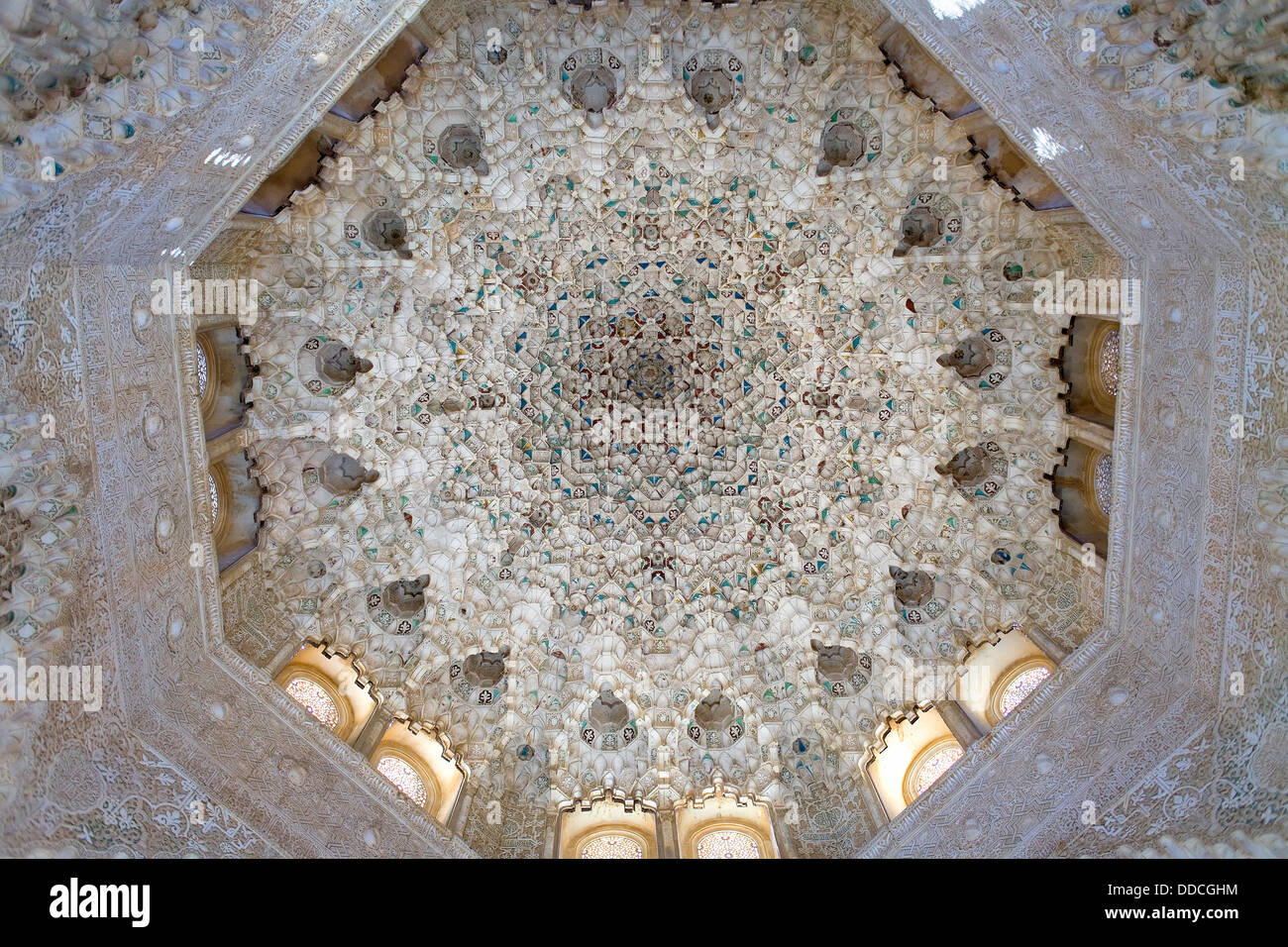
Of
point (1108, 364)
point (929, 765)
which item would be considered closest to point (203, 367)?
point (929, 765)

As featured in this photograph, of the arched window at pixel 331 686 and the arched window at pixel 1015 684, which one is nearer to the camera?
the arched window at pixel 1015 684

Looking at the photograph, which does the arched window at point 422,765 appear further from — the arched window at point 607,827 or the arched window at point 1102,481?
the arched window at point 1102,481

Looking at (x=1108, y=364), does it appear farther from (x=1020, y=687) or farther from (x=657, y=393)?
(x=657, y=393)

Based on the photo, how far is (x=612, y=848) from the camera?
9273mm

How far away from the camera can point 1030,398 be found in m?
9.37

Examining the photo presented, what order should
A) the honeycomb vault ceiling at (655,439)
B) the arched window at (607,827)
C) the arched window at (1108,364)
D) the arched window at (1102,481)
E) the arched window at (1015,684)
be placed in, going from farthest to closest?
the arched window at (607,827) → the arched window at (1015,684) → the arched window at (1102,481) → the arched window at (1108,364) → the honeycomb vault ceiling at (655,439)

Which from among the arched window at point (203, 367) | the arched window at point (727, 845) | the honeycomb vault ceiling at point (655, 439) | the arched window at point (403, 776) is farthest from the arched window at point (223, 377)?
the arched window at point (727, 845)

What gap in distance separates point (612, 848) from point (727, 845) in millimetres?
1367

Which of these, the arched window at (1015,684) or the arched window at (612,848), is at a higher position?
the arched window at (1015,684)

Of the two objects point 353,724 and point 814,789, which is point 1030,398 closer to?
point 814,789

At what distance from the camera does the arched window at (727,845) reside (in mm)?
9148

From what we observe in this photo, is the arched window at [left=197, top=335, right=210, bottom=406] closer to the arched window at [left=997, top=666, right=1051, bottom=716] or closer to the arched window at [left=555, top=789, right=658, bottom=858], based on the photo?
the arched window at [left=555, top=789, right=658, bottom=858]

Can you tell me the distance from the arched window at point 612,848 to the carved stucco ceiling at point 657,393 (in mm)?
755

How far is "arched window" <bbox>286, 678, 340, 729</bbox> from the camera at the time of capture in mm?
9211
